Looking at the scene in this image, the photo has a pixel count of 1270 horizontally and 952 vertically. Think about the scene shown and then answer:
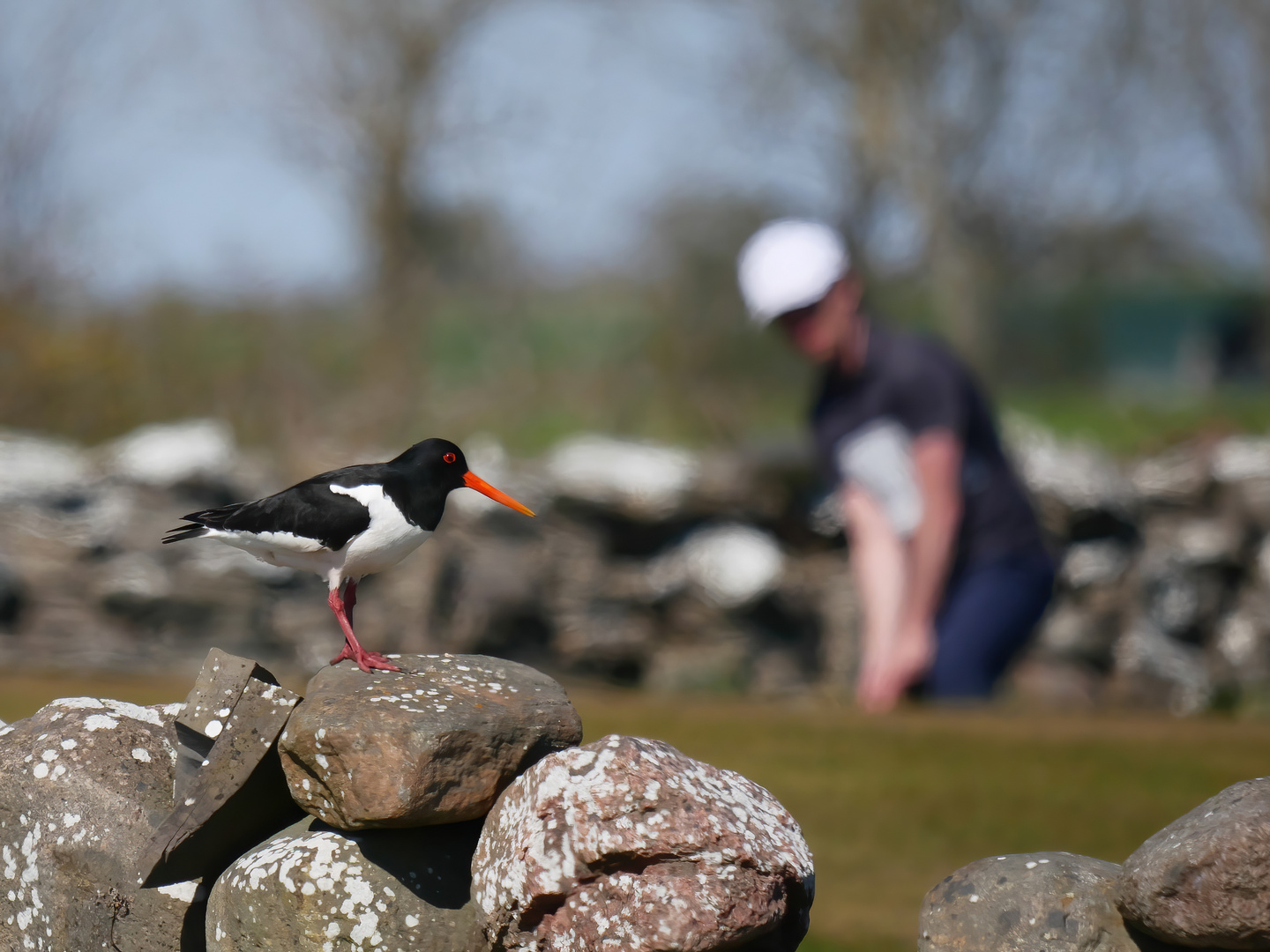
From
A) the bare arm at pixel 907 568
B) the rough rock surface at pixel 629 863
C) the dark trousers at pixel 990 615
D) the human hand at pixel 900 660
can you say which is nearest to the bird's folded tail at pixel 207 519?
the rough rock surface at pixel 629 863

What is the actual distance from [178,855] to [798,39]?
425 inches

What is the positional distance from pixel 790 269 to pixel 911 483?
0.87m

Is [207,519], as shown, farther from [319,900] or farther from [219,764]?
[319,900]

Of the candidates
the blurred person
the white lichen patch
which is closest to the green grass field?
the blurred person

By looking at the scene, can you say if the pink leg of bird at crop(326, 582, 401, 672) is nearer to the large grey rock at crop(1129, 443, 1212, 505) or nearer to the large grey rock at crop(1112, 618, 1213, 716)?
the large grey rock at crop(1112, 618, 1213, 716)

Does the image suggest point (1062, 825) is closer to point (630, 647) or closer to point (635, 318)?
point (630, 647)

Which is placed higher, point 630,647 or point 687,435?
point 687,435

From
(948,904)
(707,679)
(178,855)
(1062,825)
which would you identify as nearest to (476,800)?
(178,855)

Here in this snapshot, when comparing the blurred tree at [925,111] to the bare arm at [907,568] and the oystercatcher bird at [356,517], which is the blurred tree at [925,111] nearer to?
the bare arm at [907,568]

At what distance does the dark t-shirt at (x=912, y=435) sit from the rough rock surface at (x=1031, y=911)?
81.9 inches

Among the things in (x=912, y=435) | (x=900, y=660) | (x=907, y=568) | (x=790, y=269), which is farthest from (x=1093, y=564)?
(x=790, y=269)

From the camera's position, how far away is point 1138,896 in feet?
5.56

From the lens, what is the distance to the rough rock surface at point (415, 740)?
1.83m

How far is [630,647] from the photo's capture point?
6.72m
